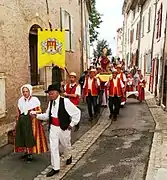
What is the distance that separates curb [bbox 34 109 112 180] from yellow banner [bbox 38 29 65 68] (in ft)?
7.68

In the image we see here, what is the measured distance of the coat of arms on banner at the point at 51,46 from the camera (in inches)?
370

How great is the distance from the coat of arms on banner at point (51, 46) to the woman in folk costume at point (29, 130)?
138 inches

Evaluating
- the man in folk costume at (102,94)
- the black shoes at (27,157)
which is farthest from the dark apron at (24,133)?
the man in folk costume at (102,94)

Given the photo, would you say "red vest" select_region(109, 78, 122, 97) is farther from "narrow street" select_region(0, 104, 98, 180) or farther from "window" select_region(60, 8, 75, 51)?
"narrow street" select_region(0, 104, 98, 180)

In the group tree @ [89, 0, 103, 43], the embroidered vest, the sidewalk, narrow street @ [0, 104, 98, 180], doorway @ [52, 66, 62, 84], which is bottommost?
narrow street @ [0, 104, 98, 180]

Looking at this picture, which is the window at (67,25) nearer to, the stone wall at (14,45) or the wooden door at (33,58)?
the wooden door at (33,58)

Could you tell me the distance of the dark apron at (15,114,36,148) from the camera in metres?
6.14

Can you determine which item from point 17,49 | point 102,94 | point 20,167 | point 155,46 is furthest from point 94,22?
point 20,167

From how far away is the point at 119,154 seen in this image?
6.63m

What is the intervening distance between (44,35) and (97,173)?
16.7 feet

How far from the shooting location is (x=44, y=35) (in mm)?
9453

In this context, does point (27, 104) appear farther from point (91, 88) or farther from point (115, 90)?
point (115, 90)

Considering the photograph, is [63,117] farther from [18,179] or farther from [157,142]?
[157,142]

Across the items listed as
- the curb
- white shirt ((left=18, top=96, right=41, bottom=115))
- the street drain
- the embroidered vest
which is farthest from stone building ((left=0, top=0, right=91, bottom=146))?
the street drain
